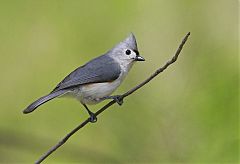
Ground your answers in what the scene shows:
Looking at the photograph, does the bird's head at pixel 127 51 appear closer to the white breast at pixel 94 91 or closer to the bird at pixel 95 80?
the bird at pixel 95 80

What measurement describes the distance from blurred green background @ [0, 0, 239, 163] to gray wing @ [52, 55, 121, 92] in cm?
44

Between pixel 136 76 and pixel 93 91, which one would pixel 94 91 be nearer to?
pixel 93 91

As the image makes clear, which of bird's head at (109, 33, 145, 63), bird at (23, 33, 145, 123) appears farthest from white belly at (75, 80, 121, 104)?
bird's head at (109, 33, 145, 63)

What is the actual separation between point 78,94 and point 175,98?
825 mm

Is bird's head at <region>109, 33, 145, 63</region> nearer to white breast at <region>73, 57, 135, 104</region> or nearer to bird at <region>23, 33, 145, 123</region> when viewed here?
bird at <region>23, 33, 145, 123</region>

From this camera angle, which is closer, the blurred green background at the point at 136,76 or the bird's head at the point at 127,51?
the blurred green background at the point at 136,76

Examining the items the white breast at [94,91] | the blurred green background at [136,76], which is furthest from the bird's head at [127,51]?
the blurred green background at [136,76]


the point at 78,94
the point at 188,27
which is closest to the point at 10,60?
the point at 188,27

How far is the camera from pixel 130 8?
17.7 feet

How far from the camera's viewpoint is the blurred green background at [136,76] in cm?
378

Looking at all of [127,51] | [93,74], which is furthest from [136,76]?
[93,74]

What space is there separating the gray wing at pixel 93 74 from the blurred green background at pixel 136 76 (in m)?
0.44

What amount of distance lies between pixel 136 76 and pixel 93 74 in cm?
104

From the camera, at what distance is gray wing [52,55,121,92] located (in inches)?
148
